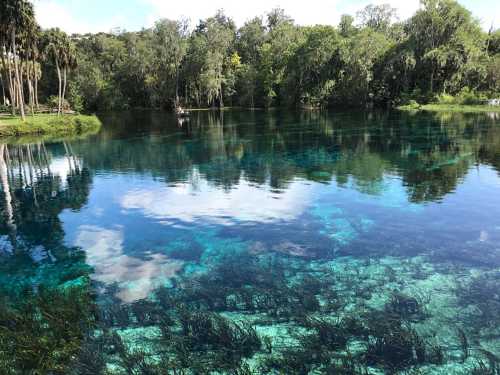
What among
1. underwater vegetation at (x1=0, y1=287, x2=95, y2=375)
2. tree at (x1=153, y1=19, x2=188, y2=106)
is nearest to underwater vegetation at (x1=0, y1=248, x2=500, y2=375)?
underwater vegetation at (x1=0, y1=287, x2=95, y2=375)

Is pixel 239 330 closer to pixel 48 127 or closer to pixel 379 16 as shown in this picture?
pixel 48 127

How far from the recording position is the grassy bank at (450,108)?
7881cm

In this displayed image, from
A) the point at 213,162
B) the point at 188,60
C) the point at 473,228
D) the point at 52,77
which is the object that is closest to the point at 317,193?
the point at 473,228

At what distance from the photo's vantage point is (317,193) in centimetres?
2323

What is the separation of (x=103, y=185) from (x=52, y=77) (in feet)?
324

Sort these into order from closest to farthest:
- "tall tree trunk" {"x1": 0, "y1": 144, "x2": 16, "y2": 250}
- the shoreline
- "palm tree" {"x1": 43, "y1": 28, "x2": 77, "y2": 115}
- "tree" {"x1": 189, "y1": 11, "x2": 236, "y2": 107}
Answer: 1. "tall tree trunk" {"x1": 0, "y1": 144, "x2": 16, "y2": 250}
2. the shoreline
3. "palm tree" {"x1": 43, "y1": 28, "x2": 77, "y2": 115}
4. "tree" {"x1": 189, "y1": 11, "x2": 236, "y2": 107}

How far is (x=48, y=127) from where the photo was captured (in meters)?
58.1

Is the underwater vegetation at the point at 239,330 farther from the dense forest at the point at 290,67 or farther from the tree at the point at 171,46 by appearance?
the tree at the point at 171,46

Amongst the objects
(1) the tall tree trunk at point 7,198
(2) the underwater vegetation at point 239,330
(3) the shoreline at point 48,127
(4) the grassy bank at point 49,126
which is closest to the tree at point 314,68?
(3) the shoreline at point 48,127

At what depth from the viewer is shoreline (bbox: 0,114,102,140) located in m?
53.8

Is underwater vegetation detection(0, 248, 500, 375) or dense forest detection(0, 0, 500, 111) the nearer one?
underwater vegetation detection(0, 248, 500, 375)

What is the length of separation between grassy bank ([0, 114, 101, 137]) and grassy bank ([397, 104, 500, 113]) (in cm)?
6506

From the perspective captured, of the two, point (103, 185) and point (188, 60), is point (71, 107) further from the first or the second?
point (103, 185)

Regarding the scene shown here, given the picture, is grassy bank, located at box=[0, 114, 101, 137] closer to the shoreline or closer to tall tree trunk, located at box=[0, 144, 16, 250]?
the shoreline
